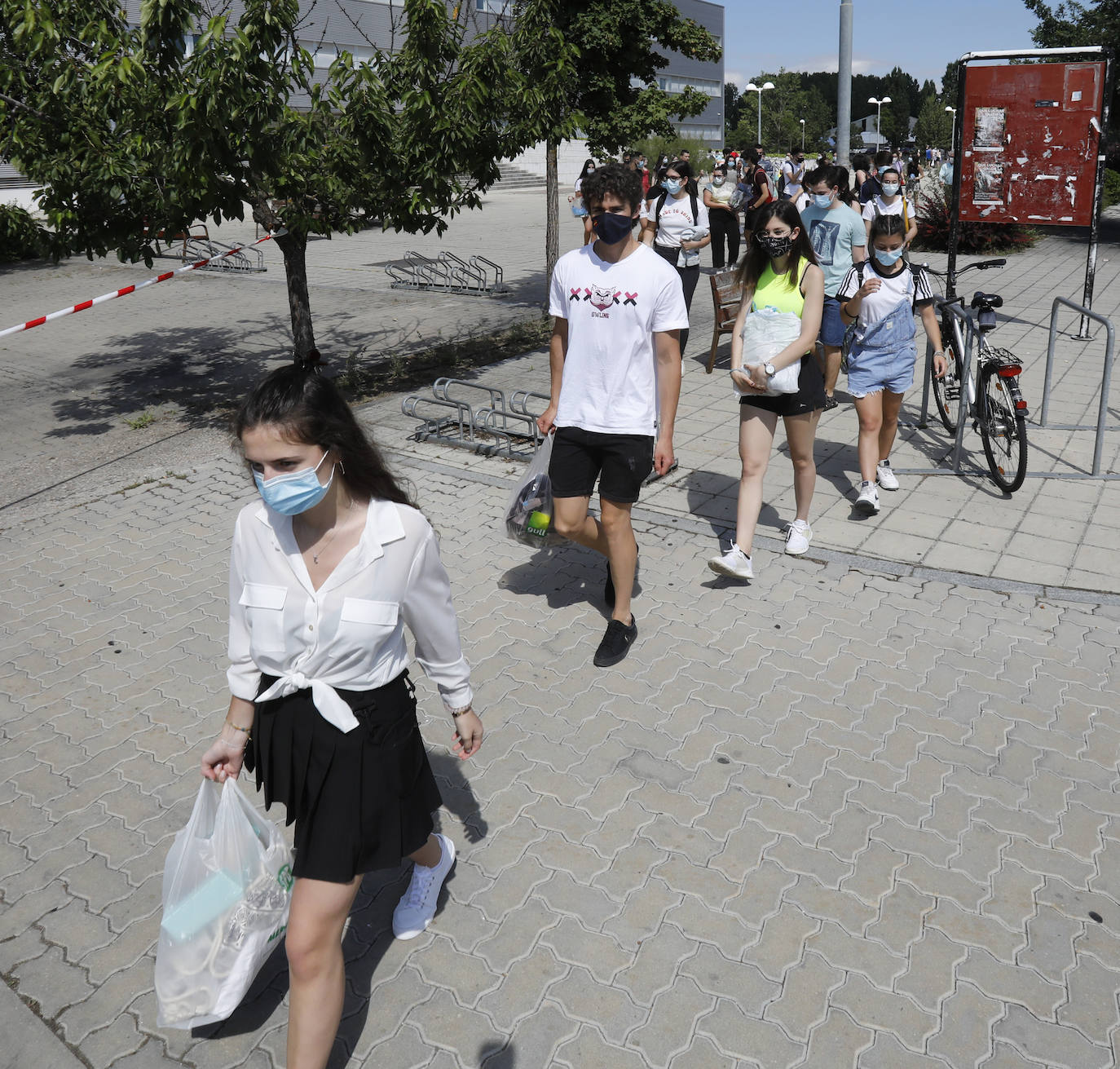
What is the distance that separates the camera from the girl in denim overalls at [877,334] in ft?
20.1

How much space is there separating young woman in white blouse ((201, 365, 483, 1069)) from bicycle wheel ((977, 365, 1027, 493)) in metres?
4.88

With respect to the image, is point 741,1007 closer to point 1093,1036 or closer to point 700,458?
point 1093,1036

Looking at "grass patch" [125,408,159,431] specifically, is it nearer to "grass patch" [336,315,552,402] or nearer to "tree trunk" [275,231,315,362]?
"tree trunk" [275,231,315,362]

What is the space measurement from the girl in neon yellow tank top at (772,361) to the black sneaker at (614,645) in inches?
28.2

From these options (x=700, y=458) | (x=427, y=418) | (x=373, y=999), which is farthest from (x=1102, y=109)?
(x=373, y=999)

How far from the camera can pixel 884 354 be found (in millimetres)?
6156

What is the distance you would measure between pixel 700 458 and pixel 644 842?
4278 mm

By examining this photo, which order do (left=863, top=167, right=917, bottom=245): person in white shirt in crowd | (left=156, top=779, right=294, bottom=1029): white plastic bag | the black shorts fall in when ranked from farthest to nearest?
(left=863, top=167, right=917, bottom=245): person in white shirt in crowd < the black shorts < (left=156, top=779, right=294, bottom=1029): white plastic bag

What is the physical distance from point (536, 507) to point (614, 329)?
3.13 ft

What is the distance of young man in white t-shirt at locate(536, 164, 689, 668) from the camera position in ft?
14.4

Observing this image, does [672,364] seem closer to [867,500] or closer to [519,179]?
[867,500]

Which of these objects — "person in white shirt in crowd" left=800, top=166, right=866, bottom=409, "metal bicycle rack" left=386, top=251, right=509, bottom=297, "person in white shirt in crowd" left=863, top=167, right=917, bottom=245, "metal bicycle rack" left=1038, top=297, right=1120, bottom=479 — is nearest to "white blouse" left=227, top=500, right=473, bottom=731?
"metal bicycle rack" left=1038, top=297, right=1120, bottom=479

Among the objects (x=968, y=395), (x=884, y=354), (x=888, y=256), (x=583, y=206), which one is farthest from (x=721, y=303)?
(x=583, y=206)

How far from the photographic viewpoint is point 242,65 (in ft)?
23.4
